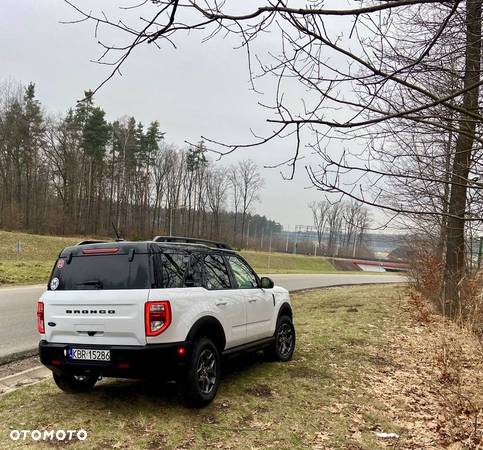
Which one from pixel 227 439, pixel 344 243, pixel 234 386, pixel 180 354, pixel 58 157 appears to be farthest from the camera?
pixel 344 243

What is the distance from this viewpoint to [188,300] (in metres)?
5.12

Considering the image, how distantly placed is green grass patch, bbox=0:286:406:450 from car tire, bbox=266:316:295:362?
0.15 meters

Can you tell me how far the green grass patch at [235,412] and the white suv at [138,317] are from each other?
337 millimetres

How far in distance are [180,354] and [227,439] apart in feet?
3.08

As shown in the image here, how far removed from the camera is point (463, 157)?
615 cm

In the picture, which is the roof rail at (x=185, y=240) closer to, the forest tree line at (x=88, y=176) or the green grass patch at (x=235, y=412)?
the green grass patch at (x=235, y=412)

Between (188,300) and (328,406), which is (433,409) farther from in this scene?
(188,300)

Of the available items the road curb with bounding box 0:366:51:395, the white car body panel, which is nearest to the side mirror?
the white car body panel

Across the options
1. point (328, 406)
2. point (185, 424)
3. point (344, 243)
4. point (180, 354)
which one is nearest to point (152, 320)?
point (180, 354)

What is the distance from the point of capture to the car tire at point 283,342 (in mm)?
7320

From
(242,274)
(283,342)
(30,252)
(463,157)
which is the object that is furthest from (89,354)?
(30,252)

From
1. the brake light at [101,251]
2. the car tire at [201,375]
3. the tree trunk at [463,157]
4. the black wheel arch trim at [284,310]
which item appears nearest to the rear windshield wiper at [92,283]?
the brake light at [101,251]

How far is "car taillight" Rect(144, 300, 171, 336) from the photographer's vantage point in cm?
474

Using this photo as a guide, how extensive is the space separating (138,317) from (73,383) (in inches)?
63.3
